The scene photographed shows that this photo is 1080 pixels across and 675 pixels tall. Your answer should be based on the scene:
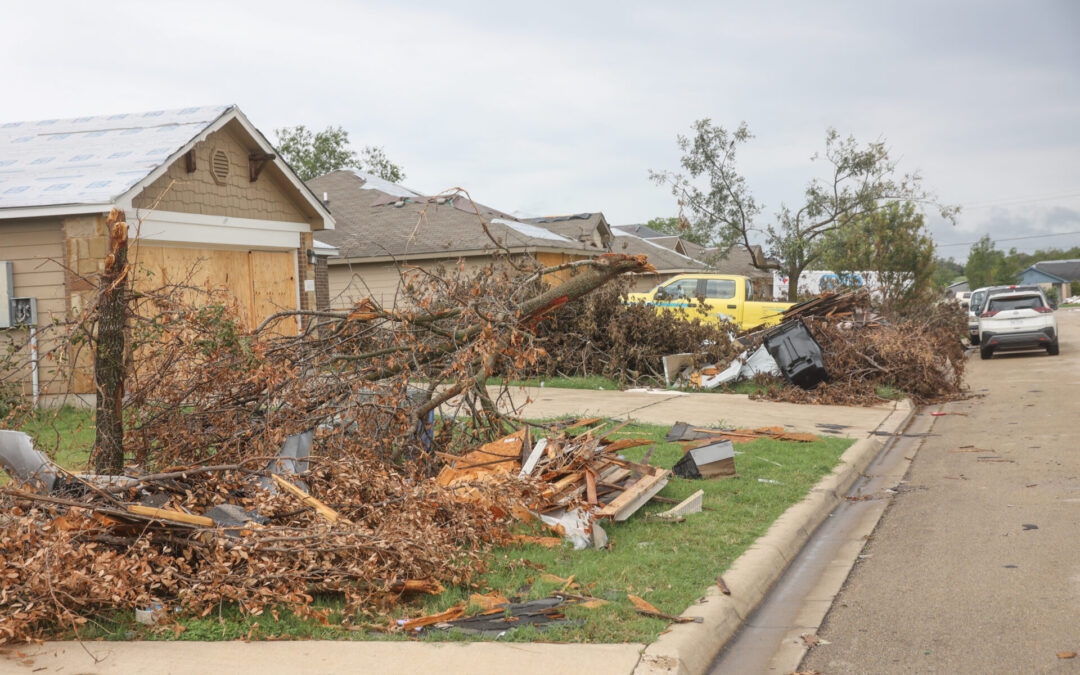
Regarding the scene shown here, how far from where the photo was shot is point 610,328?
15906 mm

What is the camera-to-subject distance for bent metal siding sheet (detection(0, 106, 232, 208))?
12.6 meters

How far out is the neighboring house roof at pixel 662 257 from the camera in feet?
126

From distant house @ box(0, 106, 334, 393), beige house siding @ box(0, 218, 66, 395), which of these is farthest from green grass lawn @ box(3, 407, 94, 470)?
beige house siding @ box(0, 218, 66, 395)

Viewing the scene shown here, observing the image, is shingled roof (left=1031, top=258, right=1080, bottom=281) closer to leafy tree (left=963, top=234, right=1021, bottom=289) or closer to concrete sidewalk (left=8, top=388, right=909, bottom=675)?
leafy tree (left=963, top=234, right=1021, bottom=289)

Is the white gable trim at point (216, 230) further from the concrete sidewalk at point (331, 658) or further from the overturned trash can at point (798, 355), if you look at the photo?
the concrete sidewalk at point (331, 658)

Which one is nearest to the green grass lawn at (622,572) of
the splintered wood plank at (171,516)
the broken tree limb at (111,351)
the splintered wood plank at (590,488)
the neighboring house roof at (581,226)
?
the splintered wood plank at (590,488)

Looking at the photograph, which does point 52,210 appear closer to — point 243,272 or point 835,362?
point 243,272

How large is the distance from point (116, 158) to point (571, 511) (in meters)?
10.8

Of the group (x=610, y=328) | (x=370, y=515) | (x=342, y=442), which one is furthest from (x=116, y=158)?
(x=370, y=515)

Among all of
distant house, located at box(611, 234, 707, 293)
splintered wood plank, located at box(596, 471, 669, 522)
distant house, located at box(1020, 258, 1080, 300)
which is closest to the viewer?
splintered wood plank, located at box(596, 471, 669, 522)

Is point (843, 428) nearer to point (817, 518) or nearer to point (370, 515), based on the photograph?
point (817, 518)

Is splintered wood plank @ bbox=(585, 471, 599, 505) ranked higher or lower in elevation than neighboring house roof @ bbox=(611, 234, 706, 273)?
lower

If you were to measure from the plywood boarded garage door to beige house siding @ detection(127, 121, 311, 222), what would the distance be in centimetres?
68

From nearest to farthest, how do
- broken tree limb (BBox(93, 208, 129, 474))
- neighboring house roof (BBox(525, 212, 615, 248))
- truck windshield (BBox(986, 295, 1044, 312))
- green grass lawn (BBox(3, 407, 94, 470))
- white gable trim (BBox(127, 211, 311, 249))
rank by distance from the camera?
1. broken tree limb (BBox(93, 208, 129, 474))
2. green grass lawn (BBox(3, 407, 94, 470))
3. white gable trim (BBox(127, 211, 311, 249))
4. truck windshield (BBox(986, 295, 1044, 312))
5. neighboring house roof (BBox(525, 212, 615, 248))
